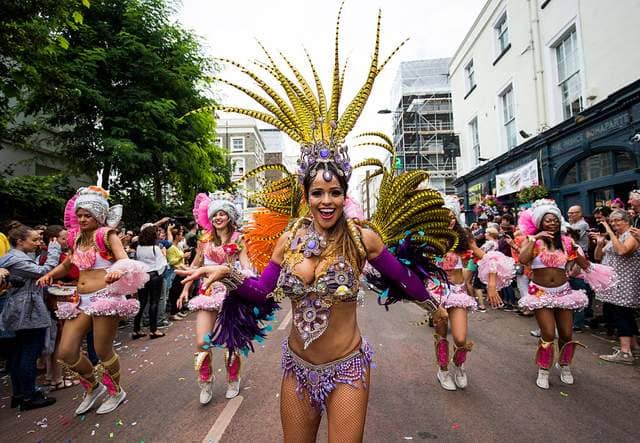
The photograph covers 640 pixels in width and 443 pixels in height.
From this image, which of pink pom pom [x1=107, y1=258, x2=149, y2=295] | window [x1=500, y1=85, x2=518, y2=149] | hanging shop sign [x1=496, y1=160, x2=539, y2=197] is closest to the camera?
pink pom pom [x1=107, y1=258, x2=149, y2=295]

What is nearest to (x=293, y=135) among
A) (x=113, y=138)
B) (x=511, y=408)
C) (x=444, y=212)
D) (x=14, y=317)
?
(x=444, y=212)

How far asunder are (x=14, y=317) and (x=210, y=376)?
2.27m

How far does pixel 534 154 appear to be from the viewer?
13.2 metres

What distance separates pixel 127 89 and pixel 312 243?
42.0ft

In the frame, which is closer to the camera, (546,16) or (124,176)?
(546,16)

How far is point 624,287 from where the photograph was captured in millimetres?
5203

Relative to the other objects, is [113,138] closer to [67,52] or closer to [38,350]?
[67,52]

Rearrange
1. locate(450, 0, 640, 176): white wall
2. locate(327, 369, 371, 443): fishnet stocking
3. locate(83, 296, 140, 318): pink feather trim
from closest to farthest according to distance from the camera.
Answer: locate(327, 369, 371, 443): fishnet stocking → locate(83, 296, 140, 318): pink feather trim → locate(450, 0, 640, 176): white wall

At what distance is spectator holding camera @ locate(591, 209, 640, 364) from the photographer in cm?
507

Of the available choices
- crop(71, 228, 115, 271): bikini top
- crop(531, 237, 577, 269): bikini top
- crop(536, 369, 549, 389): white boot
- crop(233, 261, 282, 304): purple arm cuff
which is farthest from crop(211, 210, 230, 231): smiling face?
crop(536, 369, 549, 389): white boot

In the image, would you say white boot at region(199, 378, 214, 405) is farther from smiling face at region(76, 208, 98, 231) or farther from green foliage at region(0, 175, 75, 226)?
green foliage at region(0, 175, 75, 226)

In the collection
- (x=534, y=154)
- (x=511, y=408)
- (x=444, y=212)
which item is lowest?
(x=511, y=408)

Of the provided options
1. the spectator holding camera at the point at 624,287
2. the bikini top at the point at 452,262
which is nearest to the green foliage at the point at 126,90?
the bikini top at the point at 452,262

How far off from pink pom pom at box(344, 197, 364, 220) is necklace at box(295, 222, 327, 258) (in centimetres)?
29
